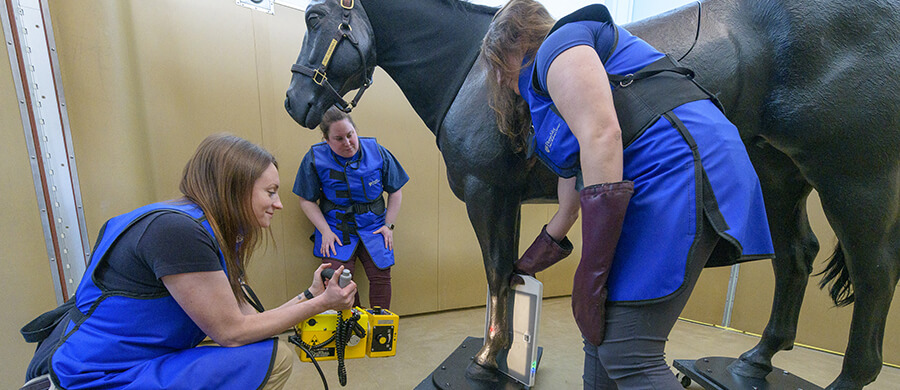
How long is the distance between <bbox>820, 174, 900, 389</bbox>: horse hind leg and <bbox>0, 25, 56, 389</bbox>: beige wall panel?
9.07 feet

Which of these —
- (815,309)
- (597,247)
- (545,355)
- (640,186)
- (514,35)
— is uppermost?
(514,35)

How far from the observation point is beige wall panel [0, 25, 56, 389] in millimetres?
1309

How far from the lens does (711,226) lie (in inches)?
25.6

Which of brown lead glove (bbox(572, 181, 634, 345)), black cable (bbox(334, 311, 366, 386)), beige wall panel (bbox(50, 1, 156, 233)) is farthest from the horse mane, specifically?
beige wall panel (bbox(50, 1, 156, 233))

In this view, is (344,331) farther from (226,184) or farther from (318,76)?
(318,76)

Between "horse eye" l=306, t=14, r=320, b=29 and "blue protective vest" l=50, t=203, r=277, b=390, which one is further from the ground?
"horse eye" l=306, t=14, r=320, b=29

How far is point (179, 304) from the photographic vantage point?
2.93 feet

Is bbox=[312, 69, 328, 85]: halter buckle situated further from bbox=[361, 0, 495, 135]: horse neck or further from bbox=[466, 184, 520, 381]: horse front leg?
bbox=[466, 184, 520, 381]: horse front leg

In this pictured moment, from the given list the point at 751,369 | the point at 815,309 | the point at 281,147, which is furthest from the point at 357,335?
the point at 815,309

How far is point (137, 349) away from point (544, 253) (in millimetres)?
1107

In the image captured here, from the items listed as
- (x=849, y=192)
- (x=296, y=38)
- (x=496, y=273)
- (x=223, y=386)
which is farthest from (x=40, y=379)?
(x=849, y=192)

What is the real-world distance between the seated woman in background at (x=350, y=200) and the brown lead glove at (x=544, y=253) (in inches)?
40.1

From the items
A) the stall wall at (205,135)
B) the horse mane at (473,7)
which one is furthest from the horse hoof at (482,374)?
the horse mane at (473,7)

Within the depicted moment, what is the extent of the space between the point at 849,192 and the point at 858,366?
2.07 feet
